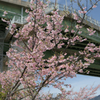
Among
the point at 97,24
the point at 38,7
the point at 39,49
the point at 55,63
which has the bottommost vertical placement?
the point at 55,63

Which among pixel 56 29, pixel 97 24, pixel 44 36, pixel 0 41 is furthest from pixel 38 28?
pixel 97 24

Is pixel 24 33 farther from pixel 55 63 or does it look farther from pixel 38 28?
pixel 55 63

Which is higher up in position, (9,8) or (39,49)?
(9,8)

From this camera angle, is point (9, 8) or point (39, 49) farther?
point (9, 8)

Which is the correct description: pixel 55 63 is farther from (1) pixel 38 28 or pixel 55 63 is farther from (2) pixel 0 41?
(2) pixel 0 41

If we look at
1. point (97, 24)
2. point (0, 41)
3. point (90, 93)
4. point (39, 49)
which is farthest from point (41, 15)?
point (90, 93)

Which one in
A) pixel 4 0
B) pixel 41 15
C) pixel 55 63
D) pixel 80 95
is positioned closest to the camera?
pixel 55 63

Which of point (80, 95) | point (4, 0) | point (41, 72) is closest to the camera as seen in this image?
point (41, 72)

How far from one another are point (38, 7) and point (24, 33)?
4.40ft

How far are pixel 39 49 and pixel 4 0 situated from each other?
12886mm

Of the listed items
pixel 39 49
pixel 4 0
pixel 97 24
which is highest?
pixel 4 0

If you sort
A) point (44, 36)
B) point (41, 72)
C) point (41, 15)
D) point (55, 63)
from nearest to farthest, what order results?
point (55, 63) → point (41, 72) → point (44, 36) → point (41, 15)

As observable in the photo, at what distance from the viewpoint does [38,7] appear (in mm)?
6121

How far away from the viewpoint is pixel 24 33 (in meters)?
6.10
